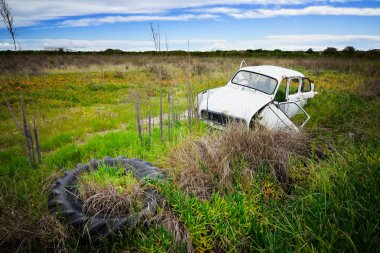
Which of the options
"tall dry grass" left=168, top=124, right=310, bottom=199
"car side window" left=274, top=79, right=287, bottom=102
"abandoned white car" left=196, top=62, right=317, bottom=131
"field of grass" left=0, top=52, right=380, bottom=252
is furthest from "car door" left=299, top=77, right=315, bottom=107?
"tall dry grass" left=168, top=124, right=310, bottom=199

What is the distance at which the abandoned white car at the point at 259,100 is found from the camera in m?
5.44

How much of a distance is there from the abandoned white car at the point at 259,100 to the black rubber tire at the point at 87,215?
2408mm

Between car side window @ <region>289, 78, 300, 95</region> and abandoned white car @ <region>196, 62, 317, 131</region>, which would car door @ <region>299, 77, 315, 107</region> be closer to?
abandoned white car @ <region>196, 62, 317, 131</region>

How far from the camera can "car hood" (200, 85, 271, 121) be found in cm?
564

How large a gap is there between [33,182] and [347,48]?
51.0 meters

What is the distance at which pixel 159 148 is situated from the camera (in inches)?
189

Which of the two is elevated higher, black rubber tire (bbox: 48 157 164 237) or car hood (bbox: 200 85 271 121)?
car hood (bbox: 200 85 271 121)

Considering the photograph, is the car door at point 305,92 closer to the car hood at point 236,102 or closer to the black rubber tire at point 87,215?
the car hood at point 236,102

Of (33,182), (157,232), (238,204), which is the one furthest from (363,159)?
(33,182)

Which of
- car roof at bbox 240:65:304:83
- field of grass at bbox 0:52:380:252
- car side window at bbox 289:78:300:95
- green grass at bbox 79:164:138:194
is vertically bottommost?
field of grass at bbox 0:52:380:252

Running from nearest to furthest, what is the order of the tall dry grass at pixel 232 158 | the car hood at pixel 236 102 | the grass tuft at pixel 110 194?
the grass tuft at pixel 110 194, the tall dry grass at pixel 232 158, the car hood at pixel 236 102

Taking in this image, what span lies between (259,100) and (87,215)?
4.76 metres

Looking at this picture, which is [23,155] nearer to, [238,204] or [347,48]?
[238,204]

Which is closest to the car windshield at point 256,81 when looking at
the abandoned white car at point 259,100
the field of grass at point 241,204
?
the abandoned white car at point 259,100
